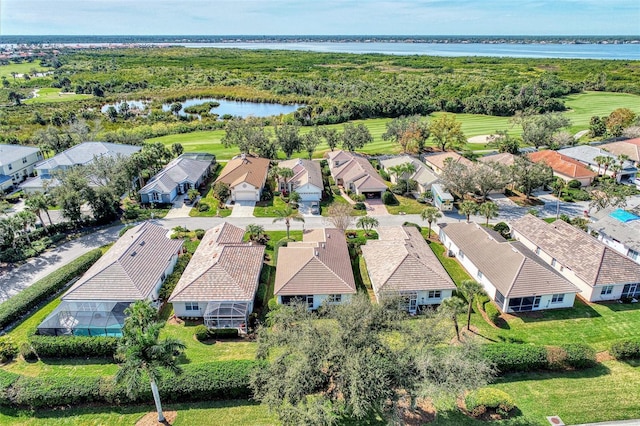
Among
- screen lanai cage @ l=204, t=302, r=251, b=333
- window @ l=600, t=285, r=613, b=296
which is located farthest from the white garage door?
window @ l=600, t=285, r=613, b=296

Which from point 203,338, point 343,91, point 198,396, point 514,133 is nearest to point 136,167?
point 203,338

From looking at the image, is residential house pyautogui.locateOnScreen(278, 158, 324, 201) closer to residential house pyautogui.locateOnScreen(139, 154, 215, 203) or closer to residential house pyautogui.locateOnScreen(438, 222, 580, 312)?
residential house pyautogui.locateOnScreen(139, 154, 215, 203)

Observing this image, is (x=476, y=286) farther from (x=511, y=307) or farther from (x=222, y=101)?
(x=222, y=101)

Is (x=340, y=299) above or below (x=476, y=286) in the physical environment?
below

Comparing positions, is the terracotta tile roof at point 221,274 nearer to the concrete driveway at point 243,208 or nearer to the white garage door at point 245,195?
the concrete driveway at point 243,208

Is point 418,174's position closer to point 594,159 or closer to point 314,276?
point 594,159

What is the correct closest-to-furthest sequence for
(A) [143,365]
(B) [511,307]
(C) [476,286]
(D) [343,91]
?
(A) [143,365] → (C) [476,286] → (B) [511,307] → (D) [343,91]

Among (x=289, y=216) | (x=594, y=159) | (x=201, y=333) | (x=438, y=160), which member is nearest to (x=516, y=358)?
(x=201, y=333)
